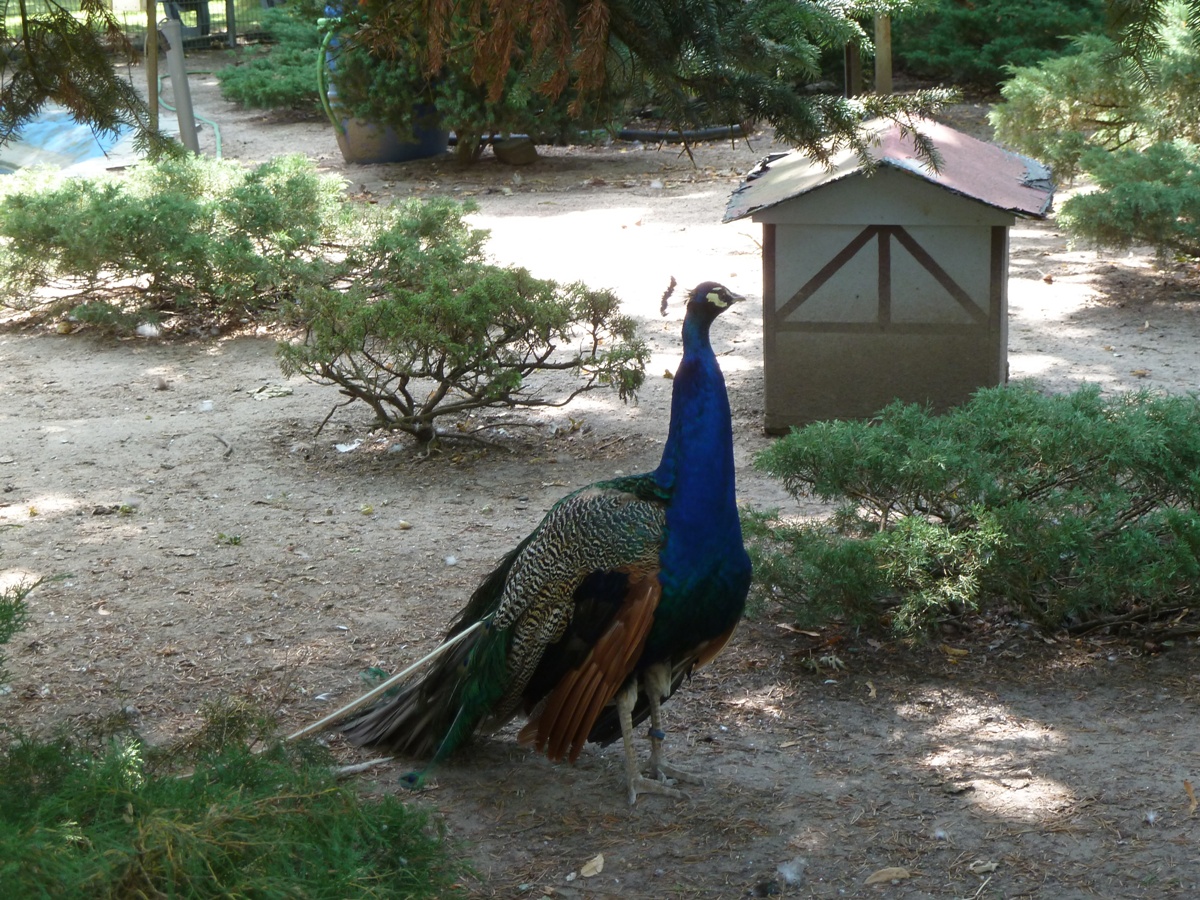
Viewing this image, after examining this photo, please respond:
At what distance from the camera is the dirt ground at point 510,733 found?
130 inches

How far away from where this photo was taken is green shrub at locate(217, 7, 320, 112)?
17250mm

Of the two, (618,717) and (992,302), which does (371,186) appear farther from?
(618,717)

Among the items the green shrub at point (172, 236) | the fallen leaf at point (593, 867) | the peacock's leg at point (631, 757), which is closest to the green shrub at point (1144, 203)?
the green shrub at point (172, 236)

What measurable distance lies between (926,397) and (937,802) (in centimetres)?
348

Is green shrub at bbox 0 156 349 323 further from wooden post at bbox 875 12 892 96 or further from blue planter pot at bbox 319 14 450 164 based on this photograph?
wooden post at bbox 875 12 892 96

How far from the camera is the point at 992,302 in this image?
21.2ft

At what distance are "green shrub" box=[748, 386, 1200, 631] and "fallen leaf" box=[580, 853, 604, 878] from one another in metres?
1.30

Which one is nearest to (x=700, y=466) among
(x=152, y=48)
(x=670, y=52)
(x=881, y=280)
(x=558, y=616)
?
(x=558, y=616)

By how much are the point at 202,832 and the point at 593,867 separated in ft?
4.22

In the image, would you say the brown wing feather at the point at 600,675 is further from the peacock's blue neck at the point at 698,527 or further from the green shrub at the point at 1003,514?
the green shrub at the point at 1003,514

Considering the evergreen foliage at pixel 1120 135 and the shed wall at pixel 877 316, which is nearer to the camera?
the shed wall at pixel 877 316

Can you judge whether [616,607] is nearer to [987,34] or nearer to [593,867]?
[593,867]

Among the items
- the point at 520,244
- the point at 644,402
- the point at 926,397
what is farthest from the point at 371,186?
the point at 926,397

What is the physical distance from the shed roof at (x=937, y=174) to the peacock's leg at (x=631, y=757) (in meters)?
3.12
